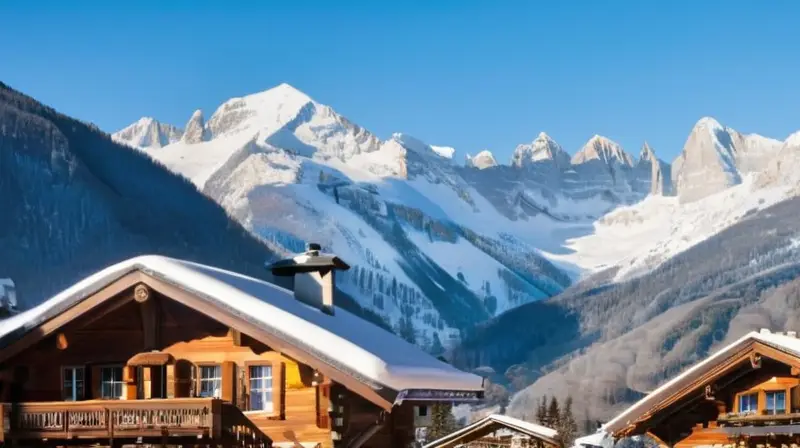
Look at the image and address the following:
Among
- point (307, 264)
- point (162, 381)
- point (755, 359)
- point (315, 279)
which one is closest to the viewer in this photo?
point (162, 381)

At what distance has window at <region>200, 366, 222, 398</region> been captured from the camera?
102ft

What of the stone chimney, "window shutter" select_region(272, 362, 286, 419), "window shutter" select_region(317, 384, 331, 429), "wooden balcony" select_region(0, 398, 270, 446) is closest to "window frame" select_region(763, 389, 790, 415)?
the stone chimney

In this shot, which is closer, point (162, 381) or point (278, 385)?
point (278, 385)

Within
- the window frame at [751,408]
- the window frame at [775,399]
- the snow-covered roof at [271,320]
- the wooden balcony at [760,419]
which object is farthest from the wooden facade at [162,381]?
the window frame at [775,399]

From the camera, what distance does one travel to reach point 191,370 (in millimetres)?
31031

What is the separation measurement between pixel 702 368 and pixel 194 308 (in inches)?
507

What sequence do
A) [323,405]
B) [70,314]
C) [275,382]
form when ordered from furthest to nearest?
[275,382]
[70,314]
[323,405]

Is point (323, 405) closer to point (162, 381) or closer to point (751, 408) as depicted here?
point (162, 381)

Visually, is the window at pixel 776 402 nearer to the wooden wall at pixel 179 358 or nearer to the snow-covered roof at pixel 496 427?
the snow-covered roof at pixel 496 427

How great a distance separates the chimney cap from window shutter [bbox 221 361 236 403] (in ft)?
17.4

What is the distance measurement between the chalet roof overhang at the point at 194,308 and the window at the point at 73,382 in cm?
160

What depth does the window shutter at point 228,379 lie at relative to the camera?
101ft

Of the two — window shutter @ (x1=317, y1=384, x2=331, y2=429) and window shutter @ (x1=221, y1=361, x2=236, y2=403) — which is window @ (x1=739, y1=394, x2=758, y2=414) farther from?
window shutter @ (x1=221, y1=361, x2=236, y2=403)

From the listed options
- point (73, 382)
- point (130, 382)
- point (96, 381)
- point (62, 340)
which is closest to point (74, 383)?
point (73, 382)
